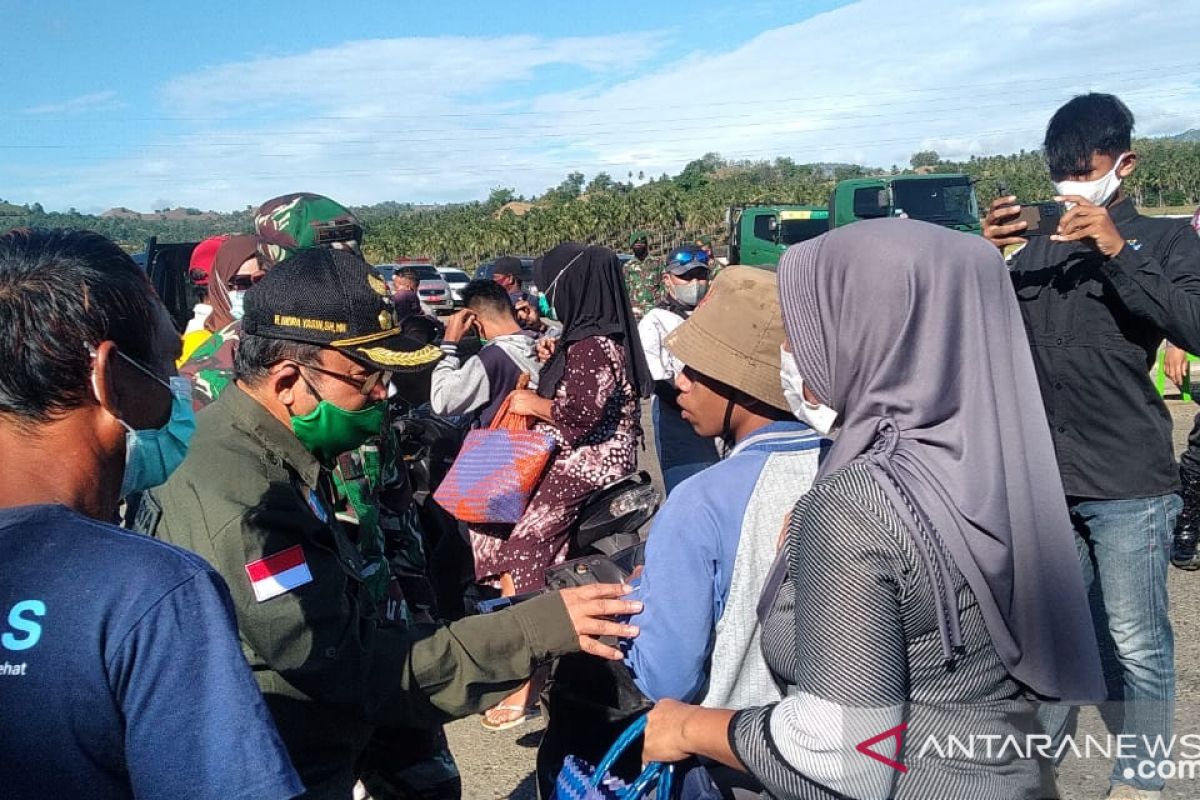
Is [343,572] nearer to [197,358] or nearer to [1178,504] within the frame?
[197,358]

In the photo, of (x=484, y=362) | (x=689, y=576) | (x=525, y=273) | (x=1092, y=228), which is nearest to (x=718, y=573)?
(x=689, y=576)

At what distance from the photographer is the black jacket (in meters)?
2.96

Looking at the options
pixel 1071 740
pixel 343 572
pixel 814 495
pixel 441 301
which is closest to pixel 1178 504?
pixel 1071 740

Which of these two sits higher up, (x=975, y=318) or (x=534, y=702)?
(x=975, y=318)

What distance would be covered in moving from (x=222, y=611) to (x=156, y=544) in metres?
0.12

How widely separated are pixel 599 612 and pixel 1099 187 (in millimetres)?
2328

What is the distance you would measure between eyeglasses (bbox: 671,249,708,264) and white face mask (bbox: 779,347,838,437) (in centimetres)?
525

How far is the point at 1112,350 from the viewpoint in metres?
3.05

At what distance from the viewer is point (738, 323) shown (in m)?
2.19

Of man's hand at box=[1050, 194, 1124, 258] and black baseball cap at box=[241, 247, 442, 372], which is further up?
black baseball cap at box=[241, 247, 442, 372]

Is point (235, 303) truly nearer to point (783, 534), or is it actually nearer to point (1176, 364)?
point (783, 534)

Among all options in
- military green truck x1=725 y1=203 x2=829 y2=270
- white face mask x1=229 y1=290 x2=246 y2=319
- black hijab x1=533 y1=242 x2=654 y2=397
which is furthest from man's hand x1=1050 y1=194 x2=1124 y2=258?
military green truck x1=725 y1=203 x2=829 y2=270

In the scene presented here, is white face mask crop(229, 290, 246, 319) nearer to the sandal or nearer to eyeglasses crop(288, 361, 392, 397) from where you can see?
eyeglasses crop(288, 361, 392, 397)

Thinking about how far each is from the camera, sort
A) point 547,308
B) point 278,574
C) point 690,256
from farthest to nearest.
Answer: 1. point 690,256
2. point 547,308
3. point 278,574
